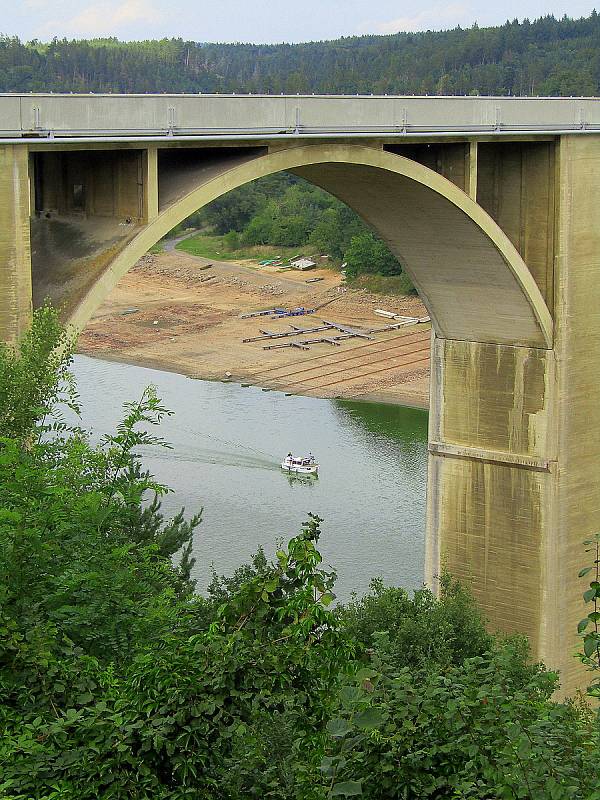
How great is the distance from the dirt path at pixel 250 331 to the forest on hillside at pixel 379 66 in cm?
1058

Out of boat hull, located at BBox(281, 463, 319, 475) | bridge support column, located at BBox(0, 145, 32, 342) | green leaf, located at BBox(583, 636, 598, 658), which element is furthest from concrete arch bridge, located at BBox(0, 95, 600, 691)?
boat hull, located at BBox(281, 463, 319, 475)

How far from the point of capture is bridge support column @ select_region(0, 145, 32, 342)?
33.0ft

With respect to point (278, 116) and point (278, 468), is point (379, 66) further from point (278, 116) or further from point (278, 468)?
point (278, 116)

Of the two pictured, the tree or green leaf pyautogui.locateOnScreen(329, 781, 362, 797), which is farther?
the tree

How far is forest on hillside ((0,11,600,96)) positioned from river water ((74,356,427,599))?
82.4 feet

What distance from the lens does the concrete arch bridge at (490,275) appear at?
13.5 meters

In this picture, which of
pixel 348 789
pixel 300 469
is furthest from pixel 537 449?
pixel 348 789

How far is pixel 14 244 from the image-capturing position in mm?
10109

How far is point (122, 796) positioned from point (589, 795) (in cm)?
179

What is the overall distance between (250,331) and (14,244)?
A: 3560 centimetres

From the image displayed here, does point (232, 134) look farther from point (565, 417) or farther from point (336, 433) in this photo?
point (336, 433)

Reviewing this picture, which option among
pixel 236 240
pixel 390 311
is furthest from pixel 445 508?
pixel 236 240

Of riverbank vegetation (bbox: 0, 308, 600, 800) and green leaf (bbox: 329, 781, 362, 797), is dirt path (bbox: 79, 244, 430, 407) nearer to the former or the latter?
riverbank vegetation (bbox: 0, 308, 600, 800)

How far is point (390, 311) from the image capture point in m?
47.2
